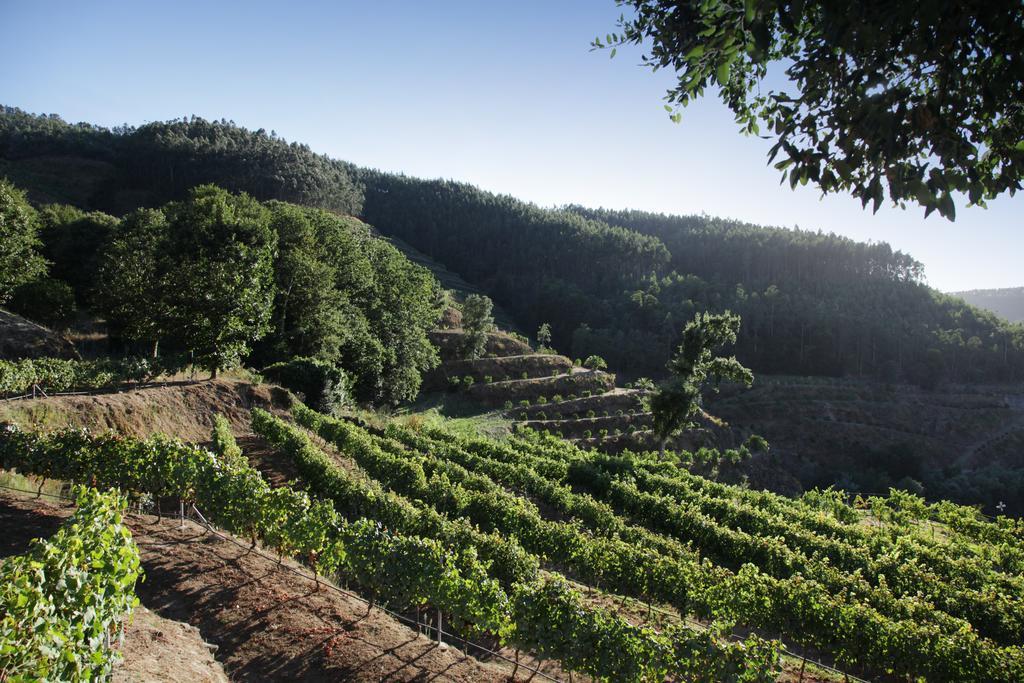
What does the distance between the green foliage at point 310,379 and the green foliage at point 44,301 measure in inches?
562

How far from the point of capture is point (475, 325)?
54.8m

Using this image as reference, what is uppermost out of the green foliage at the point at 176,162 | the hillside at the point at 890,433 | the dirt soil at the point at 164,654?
the green foliage at the point at 176,162

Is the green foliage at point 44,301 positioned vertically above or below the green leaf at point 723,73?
below

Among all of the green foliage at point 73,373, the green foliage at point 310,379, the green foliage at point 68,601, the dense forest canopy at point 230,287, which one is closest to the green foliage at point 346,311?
the dense forest canopy at point 230,287

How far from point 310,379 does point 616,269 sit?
84.2m

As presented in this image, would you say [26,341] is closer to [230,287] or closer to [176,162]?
[230,287]

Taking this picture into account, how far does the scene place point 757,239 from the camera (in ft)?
388

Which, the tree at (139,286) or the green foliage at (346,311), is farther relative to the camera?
the green foliage at (346,311)

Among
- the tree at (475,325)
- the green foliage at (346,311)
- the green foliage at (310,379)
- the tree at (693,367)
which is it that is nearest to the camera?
the green foliage at (310,379)

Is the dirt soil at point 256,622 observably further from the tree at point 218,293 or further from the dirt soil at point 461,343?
the dirt soil at point 461,343

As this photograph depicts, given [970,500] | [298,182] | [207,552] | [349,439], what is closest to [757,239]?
[970,500]

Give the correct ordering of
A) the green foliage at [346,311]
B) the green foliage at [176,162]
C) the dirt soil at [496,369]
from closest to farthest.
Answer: the green foliage at [346,311] → the dirt soil at [496,369] → the green foliage at [176,162]

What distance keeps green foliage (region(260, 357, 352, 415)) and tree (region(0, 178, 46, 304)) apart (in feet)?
49.4

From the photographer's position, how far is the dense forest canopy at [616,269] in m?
82.0
